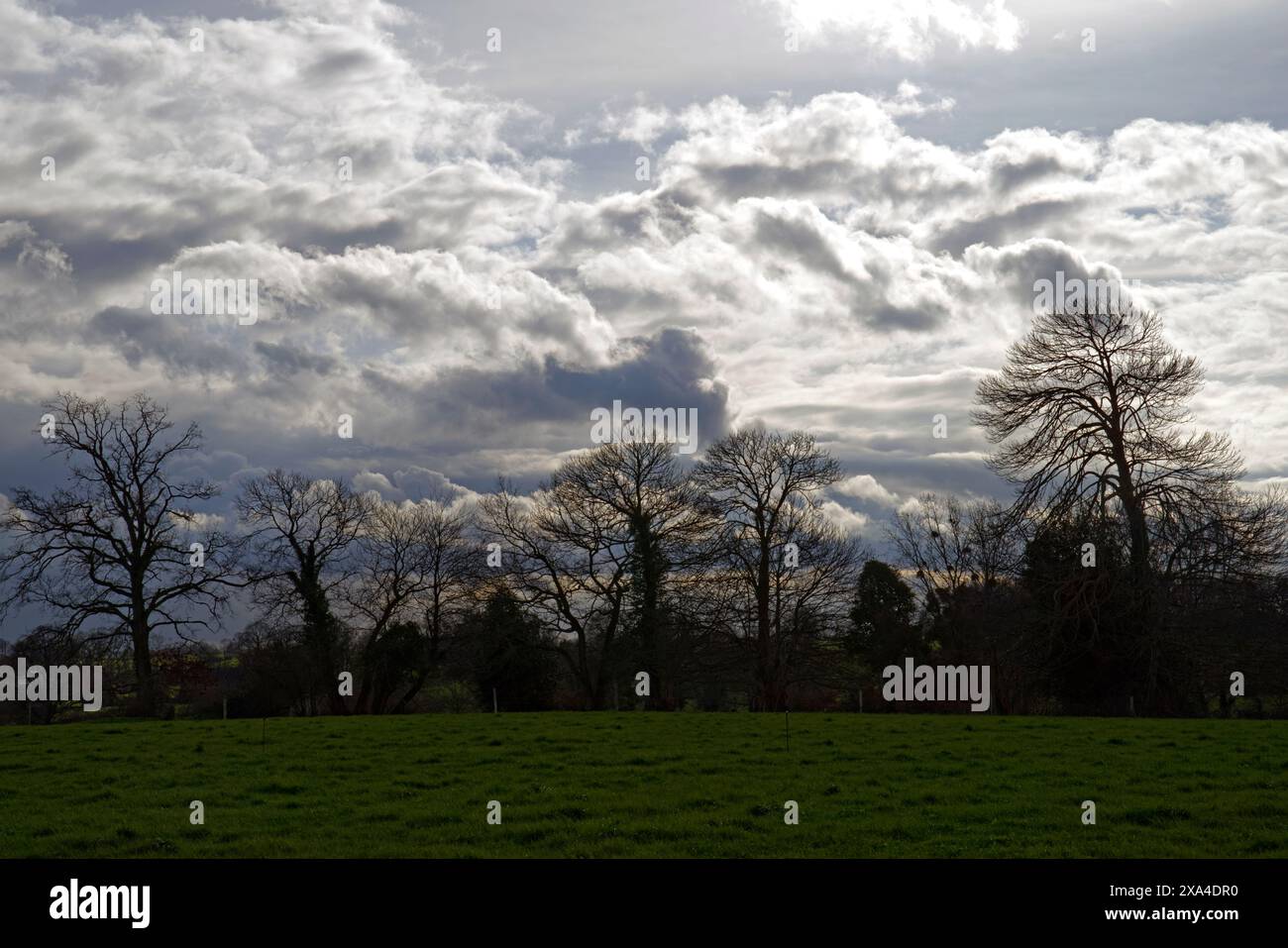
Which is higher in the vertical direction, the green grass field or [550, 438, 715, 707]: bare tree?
[550, 438, 715, 707]: bare tree

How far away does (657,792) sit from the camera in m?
14.7

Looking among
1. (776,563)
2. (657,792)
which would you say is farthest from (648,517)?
(657,792)

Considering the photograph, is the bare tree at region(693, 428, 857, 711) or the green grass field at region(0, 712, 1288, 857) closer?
the green grass field at region(0, 712, 1288, 857)

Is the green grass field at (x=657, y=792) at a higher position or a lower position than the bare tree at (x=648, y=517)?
lower

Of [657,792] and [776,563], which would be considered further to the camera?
[776,563]

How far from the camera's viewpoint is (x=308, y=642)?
155 ft

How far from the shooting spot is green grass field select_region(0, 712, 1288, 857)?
38.2 ft

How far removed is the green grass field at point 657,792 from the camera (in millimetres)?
11656

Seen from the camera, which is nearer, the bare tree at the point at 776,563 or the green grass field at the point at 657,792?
the green grass field at the point at 657,792

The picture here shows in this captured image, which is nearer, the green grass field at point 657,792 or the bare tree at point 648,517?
the green grass field at point 657,792

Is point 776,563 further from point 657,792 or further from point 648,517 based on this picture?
point 657,792
